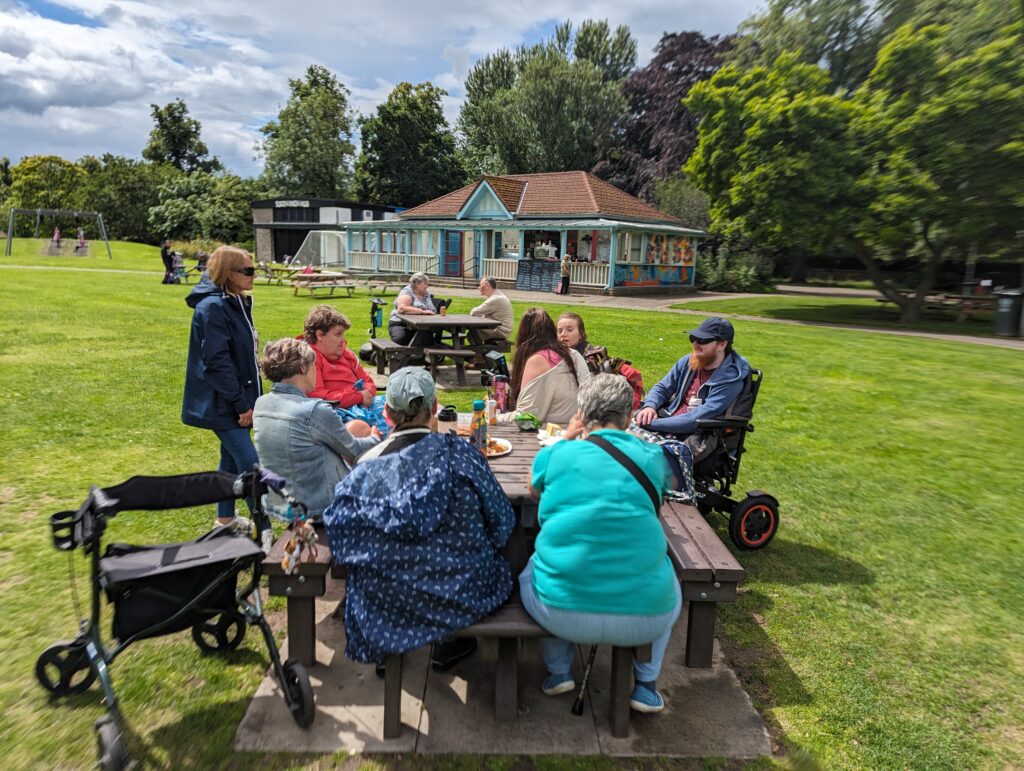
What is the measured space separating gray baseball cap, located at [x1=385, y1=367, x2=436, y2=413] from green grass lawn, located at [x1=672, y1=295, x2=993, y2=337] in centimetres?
1968

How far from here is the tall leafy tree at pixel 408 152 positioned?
2119 inches

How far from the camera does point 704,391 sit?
4.85 m

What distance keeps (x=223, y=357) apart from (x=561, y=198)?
92.8 ft

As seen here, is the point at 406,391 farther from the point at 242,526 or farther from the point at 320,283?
the point at 320,283

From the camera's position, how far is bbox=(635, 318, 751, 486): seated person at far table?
183 inches

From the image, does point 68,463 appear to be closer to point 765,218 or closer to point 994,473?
point 994,473

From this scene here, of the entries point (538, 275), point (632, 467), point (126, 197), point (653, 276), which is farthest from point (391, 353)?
point (126, 197)

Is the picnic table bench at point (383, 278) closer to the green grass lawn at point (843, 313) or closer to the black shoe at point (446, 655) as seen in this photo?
the green grass lawn at point (843, 313)

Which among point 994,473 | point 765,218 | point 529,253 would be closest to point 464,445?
point 994,473

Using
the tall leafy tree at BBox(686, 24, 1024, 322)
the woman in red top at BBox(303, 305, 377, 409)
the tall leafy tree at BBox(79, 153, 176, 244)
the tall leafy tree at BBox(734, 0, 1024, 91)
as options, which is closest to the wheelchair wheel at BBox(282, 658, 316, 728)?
the woman in red top at BBox(303, 305, 377, 409)

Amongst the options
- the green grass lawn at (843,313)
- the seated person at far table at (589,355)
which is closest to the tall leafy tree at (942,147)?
the green grass lawn at (843,313)

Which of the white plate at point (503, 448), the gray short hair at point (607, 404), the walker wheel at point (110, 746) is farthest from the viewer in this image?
the white plate at point (503, 448)

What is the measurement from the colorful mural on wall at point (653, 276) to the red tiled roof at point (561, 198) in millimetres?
2538

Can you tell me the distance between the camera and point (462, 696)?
313 centimetres
